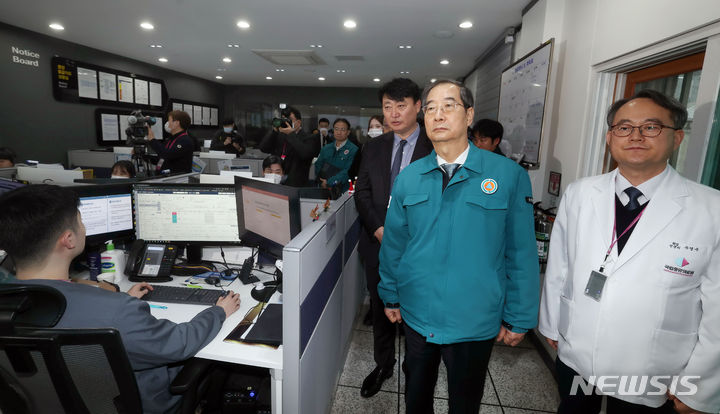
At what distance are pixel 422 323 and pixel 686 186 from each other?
3.12 ft

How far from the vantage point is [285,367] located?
4.05 ft

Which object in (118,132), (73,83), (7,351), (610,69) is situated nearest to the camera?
(7,351)

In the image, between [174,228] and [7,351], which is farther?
[174,228]

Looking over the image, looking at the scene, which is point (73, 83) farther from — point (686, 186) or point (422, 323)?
point (686, 186)

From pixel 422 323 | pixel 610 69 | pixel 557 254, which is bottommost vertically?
pixel 422 323

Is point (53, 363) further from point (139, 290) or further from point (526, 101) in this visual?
point (526, 101)

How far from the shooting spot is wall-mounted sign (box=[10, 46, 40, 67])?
5109mm

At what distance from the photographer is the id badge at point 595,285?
3.89 ft

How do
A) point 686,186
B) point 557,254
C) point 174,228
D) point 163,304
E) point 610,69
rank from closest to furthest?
point 686,186 < point 557,254 < point 163,304 < point 174,228 < point 610,69

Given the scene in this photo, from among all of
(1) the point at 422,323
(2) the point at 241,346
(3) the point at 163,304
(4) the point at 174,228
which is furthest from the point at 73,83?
(1) the point at 422,323

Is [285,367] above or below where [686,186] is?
below

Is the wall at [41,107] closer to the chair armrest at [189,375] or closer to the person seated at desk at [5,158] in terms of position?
the person seated at desk at [5,158]

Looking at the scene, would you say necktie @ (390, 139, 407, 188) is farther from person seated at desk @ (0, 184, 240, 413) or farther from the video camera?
the video camera

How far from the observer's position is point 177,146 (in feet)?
12.6
